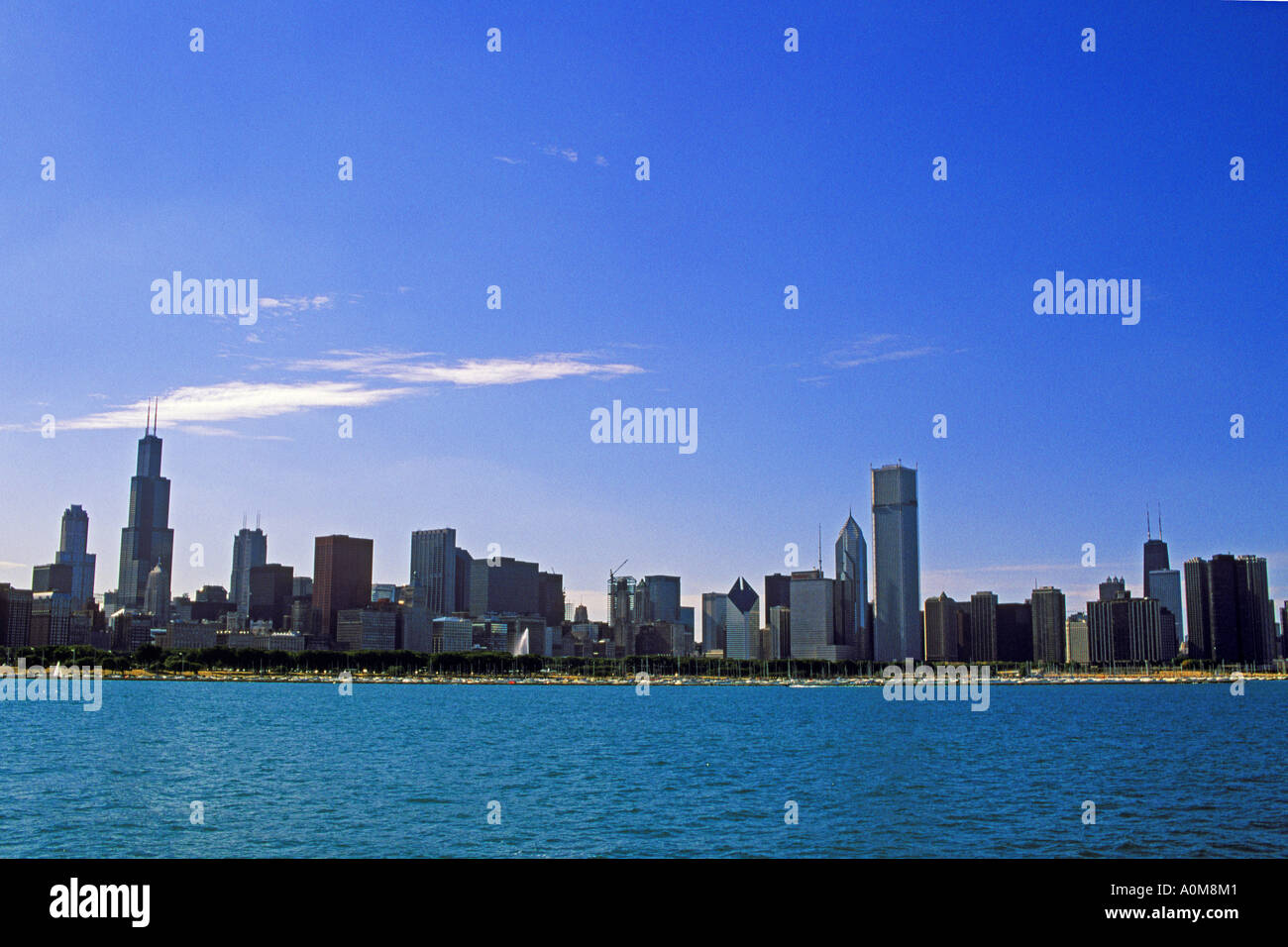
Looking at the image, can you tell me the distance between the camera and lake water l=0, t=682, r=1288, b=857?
27.8m

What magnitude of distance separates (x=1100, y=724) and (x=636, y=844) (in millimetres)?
72912

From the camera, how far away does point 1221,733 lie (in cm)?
7744

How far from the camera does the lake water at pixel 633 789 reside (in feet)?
91.3

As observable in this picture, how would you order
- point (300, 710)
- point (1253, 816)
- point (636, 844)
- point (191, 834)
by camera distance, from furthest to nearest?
point (300, 710)
point (1253, 816)
point (191, 834)
point (636, 844)

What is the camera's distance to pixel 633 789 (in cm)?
3950

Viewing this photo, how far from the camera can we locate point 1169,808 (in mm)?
35281
